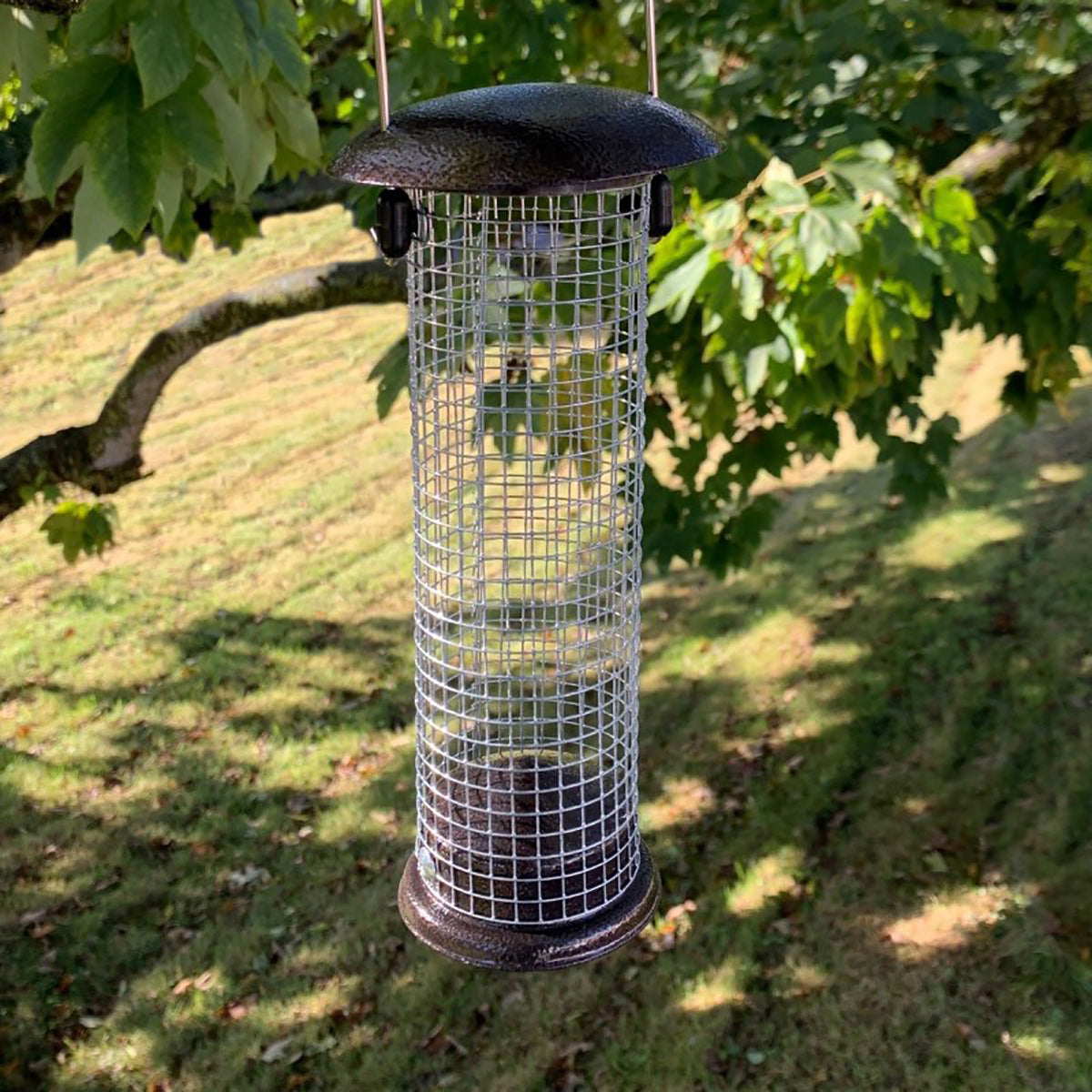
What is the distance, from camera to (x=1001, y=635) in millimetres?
7793

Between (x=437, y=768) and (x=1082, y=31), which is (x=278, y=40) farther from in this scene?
(x=1082, y=31)

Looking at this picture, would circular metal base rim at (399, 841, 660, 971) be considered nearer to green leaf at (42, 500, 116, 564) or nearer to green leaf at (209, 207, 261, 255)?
green leaf at (42, 500, 116, 564)

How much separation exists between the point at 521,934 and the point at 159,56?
1521mm

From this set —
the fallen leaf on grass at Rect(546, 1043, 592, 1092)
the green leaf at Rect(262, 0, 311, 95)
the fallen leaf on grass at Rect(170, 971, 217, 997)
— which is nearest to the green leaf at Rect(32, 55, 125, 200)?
the green leaf at Rect(262, 0, 311, 95)

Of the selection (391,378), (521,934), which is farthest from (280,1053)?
(521,934)

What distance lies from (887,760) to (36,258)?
7.02 metres

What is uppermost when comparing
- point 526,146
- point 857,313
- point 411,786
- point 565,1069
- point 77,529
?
point 526,146

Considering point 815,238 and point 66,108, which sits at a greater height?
point 66,108

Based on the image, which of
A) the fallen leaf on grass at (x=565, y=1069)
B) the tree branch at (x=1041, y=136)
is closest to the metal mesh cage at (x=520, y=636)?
the tree branch at (x=1041, y=136)

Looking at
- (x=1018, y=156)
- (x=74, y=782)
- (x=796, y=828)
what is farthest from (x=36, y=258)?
(x=1018, y=156)

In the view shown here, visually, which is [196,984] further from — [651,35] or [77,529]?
[651,35]

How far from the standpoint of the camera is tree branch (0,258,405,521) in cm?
493

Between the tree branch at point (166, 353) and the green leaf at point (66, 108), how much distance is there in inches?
126

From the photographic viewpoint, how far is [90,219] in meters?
1.82
